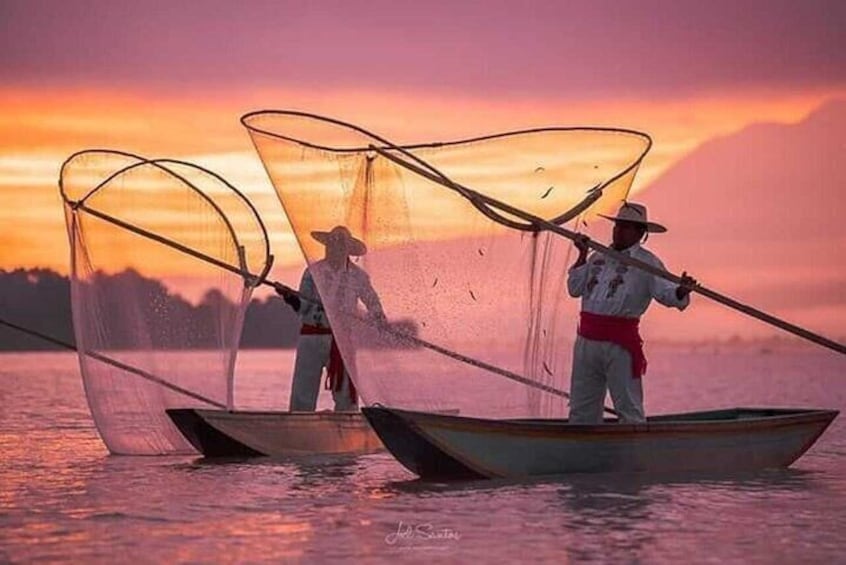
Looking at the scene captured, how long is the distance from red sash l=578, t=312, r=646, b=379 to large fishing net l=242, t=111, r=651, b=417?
38 centimetres

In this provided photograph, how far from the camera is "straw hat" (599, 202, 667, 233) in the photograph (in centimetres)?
1483

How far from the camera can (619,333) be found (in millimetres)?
14633

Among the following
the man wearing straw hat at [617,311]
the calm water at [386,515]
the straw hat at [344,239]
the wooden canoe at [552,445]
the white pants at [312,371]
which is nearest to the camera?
the calm water at [386,515]

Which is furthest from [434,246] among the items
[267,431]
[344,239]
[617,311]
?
[267,431]

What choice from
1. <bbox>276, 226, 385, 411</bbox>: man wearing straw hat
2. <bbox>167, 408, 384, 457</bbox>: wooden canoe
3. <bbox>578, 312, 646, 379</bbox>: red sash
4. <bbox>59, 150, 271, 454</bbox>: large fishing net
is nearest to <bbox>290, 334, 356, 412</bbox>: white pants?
<bbox>276, 226, 385, 411</bbox>: man wearing straw hat

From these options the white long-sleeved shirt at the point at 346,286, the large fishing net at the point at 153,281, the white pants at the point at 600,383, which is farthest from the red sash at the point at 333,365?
the white pants at the point at 600,383

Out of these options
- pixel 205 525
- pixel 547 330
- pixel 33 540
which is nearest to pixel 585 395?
pixel 547 330

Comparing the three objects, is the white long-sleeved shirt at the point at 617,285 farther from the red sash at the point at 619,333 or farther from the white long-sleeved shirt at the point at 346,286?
the white long-sleeved shirt at the point at 346,286

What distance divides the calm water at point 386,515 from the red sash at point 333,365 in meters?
0.95

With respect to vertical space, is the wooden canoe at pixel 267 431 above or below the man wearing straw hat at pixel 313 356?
below

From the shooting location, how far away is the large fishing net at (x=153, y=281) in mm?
17234

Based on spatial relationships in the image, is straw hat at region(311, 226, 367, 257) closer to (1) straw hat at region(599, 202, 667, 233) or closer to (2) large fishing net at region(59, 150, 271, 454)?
(1) straw hat at region(599, 202, 667, 233)

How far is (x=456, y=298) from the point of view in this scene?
14.0 metres

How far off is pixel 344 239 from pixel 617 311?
2327mm
